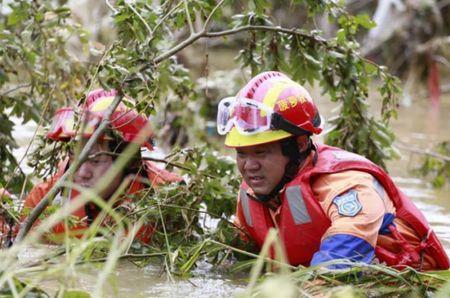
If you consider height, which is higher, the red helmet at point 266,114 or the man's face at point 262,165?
the red helmet at point 266,114

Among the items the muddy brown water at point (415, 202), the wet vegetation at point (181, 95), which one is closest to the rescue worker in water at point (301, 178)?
the wet vegetation at point (181, 95)

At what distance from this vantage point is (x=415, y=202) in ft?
24.2

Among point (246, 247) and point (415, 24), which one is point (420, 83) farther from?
point (246, 247)

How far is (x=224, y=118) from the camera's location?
15.8 ft

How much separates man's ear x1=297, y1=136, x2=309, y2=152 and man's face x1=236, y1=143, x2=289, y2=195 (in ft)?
0.32

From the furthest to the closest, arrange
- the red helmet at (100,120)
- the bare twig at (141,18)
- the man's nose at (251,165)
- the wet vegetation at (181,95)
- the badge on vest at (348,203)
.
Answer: the red helmet at (100,120)
the bare twig at (141,18)
the man's nose at (251,165)
the badge on vest at (348,203)
the wet vegetation at (181,95)

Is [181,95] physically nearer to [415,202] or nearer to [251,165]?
[251,165]

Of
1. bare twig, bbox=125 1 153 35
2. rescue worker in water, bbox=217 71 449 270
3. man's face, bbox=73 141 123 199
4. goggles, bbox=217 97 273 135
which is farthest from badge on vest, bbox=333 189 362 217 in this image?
man's face, bbox=73 141 123 199

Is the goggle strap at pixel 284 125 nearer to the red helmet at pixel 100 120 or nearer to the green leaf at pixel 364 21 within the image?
the red helmet at pixel 100 120

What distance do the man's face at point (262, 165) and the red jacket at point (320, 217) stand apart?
0.31 ft

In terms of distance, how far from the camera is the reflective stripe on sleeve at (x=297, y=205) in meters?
4.62

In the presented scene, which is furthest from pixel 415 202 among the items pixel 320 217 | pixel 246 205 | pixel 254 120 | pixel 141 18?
pixel 141 18

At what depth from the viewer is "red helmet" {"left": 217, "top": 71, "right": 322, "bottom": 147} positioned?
4.64 m

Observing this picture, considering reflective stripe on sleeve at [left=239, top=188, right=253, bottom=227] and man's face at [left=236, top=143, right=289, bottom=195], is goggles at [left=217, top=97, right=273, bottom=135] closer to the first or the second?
man's face at [left=236, top=143, right=289, bottom=195]
